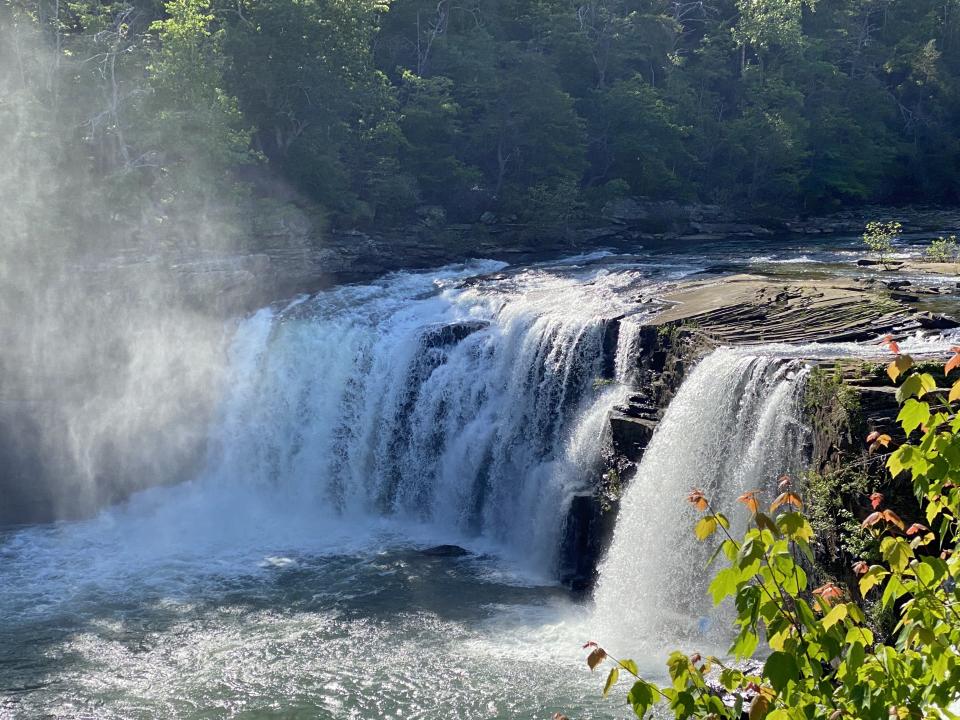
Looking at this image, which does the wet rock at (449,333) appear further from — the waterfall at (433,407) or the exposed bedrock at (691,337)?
the exposed bedrock at (691,337)

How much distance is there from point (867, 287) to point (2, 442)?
59.7 feet

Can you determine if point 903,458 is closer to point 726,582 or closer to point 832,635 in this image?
point 832,635

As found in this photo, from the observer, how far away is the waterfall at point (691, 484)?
14.9 meters

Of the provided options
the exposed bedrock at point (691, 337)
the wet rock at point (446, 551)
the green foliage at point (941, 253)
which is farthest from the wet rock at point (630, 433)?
the green foliage at point (941, 253)

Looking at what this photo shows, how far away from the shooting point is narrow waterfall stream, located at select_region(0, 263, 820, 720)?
589 inches

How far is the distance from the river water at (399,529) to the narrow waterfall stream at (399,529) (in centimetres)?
5

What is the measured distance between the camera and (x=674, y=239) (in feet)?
119

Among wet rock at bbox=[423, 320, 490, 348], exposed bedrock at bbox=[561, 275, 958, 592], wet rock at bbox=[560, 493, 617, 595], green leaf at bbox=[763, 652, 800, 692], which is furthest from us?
wet rock at bbox=[423, 320, 490, 348]

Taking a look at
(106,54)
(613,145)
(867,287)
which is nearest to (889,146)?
(613,145)

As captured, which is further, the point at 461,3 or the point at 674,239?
the point at 461,3

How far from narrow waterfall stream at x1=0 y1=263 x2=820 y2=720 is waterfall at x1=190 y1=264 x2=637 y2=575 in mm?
50

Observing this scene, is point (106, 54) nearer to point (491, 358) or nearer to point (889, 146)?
point (491, 358)

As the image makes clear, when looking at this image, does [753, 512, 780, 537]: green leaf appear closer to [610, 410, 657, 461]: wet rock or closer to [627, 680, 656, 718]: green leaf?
[627, 680, 656, 718]: green leaf

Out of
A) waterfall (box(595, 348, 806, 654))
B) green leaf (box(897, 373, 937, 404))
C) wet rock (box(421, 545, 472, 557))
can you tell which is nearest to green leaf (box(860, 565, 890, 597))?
green leaf (box(897, 373, 937, 404))
